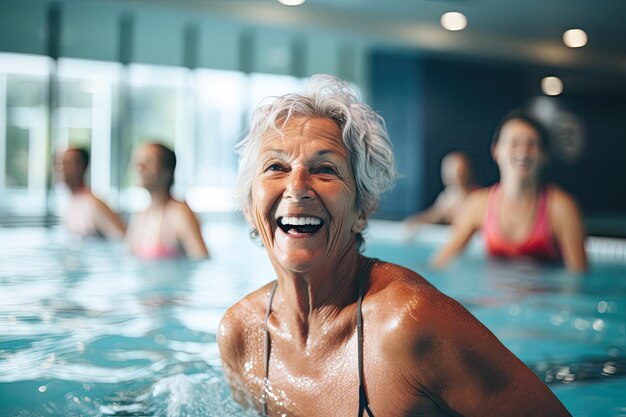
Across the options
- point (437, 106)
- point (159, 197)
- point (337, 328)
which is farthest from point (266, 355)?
point (437, 106)

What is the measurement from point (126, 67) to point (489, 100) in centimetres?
821

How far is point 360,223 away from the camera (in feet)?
6.10

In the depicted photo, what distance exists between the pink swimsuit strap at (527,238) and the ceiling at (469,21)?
717 cm

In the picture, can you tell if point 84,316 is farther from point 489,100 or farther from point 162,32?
point 489,100

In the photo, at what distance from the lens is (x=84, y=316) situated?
3828 mm

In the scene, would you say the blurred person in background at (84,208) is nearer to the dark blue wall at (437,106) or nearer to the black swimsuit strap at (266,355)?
the black swimsuit strap at (266,355)

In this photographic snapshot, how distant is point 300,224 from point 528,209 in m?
3.44

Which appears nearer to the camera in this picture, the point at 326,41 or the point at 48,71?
the point at 48,71

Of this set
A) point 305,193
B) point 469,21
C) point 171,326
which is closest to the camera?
point 305,193

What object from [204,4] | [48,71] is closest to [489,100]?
[204,4]

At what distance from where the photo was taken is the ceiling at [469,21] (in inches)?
457

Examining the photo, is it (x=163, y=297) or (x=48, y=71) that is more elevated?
(x=48, y=71)

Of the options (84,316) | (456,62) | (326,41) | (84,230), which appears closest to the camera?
(84,316)

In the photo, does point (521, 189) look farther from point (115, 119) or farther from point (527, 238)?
point (115, 119)
